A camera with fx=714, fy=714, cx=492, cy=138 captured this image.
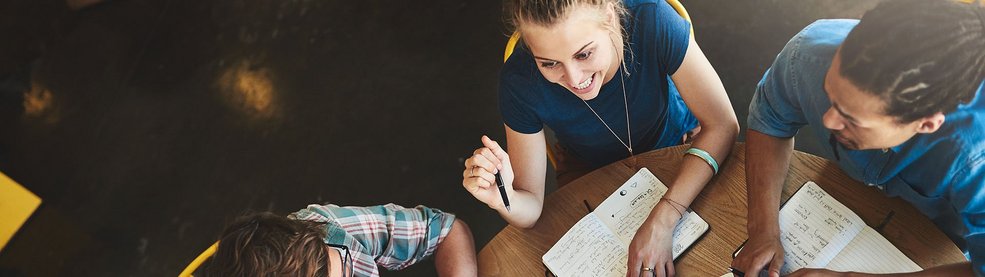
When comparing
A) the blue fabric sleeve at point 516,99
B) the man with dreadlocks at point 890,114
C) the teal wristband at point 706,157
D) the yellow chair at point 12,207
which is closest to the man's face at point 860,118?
the man with dreadlocks at point 890,114

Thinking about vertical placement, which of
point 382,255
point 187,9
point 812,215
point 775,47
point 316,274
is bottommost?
point 775,47

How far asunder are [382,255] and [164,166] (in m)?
1.91

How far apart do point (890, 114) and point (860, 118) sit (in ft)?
0.17

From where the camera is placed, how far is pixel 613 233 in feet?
5.10

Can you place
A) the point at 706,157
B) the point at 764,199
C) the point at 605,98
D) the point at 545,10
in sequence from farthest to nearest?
the point at 605,98, the point at 706,157, the point at 764,199, the point at 545,10

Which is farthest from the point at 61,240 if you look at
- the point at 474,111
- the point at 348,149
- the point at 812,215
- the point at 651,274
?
the point at 812,215

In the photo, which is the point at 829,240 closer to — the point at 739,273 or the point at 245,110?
the point at 739,273

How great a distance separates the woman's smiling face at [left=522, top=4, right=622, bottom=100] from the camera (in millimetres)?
1376

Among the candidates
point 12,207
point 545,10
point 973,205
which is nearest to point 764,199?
point 973,205

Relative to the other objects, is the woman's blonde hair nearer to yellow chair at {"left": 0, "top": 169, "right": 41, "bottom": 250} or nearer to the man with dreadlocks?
the man with dreadlocks

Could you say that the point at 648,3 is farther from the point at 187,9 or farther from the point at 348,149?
the point at 187,9

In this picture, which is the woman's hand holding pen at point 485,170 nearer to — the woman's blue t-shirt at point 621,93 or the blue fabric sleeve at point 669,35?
the woman's blue t-shirt at point 621,93

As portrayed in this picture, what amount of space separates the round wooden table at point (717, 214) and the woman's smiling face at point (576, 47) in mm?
258

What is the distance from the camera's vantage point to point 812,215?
4.75 ft
